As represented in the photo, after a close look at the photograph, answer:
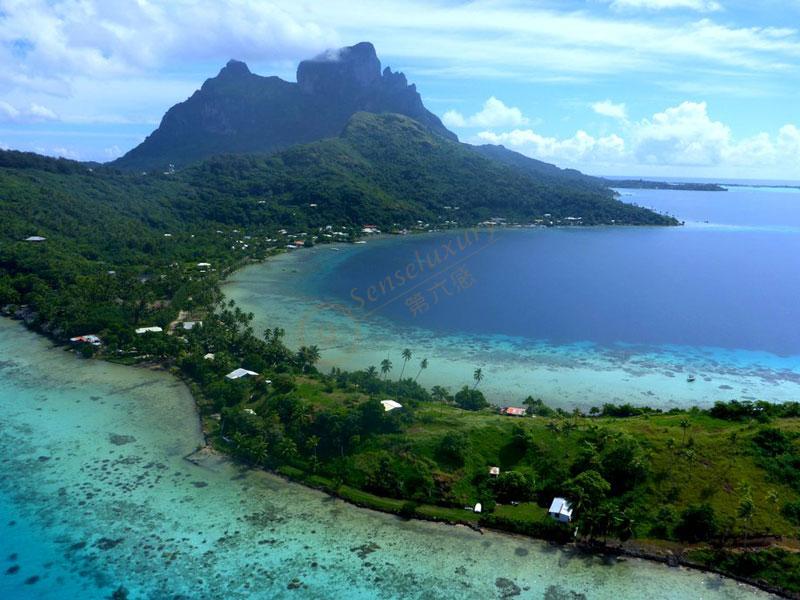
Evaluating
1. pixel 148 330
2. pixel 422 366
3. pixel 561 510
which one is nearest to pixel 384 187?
pixel 148 330

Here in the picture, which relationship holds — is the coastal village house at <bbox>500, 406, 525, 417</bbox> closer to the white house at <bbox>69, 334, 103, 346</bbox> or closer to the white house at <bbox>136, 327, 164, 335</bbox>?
the white house at <bbox>136, 327, 164, 335</bbox>

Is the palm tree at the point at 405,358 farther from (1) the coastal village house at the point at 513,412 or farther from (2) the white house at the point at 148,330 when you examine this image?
(2) the white house at the point at 148,330

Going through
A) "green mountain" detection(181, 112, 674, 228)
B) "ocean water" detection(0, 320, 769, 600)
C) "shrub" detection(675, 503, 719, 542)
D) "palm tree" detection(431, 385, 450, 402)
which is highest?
"green mountain" detection(181, 112, 674, 228)

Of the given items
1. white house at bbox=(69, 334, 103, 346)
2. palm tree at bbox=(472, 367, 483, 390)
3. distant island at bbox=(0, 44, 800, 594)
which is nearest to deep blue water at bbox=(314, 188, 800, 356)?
palm tree at bbox=(472, 367, 483, 390)

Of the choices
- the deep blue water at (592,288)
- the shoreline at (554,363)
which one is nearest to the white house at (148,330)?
the shoreline at (554,363)

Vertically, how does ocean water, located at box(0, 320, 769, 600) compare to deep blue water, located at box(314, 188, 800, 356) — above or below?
below

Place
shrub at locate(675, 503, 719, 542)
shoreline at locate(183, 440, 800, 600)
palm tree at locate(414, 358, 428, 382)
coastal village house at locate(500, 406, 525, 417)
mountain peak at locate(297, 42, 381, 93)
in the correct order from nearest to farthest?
shoreline at locate(183, 440, 800, 600) < shrub at locate(675, 503, 719, 542) < coastal village house at locate(500, 406, 525, 417) < palm tree at locate(414, 358, 428, 382) < mountain peak at locate(297, 42, 381, 93)

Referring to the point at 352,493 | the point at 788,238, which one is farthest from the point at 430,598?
the point at 788,238
